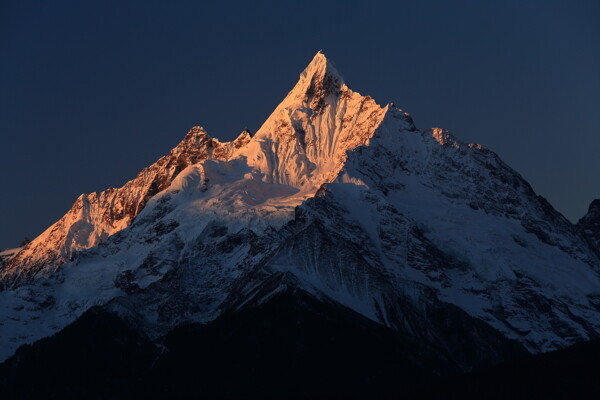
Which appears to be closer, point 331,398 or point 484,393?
point 484,393

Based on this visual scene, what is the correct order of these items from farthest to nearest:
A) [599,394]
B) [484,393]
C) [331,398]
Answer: [331,398], [484,393], [599,394]

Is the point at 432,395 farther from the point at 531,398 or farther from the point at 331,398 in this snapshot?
the point at 331,398

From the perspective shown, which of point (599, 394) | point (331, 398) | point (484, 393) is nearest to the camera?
point (599, 394)

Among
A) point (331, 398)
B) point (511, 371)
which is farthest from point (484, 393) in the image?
point (331, 398)

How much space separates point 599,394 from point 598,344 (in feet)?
51.1

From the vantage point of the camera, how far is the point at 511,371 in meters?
144

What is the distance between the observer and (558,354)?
14650 centimetres

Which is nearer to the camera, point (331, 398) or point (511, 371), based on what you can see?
point (511, 371)

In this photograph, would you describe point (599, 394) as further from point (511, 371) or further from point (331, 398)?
point (331, 398)

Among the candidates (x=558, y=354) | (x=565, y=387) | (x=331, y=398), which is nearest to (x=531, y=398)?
(x=565, y=387)

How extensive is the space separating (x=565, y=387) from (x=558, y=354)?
1217cm

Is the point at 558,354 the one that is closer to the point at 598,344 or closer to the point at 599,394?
the point at 598,344

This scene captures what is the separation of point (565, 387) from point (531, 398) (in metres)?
2.94

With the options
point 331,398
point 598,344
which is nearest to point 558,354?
point 598,344
